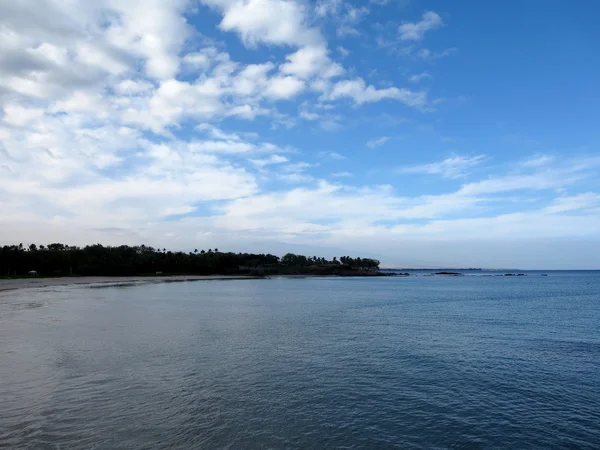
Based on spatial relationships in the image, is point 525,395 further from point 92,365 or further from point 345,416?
point 92,365

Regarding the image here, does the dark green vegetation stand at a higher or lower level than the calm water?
higher

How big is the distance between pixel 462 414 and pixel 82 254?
513 ft

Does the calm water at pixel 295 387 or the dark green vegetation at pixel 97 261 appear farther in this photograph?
the dark green vegetation at pixel 97 261

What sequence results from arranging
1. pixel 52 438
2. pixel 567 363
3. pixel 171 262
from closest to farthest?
pixel 52 438 < pixel 567 363 < pixel 171 262

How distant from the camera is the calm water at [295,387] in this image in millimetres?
13070

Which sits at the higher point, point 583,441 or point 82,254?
point 82,254

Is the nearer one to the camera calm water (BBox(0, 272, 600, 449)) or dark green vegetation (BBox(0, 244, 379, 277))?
calm water (BBox(0, 272, 600, 449))

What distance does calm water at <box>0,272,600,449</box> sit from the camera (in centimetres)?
1307

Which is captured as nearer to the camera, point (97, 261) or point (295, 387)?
point (295, 387)

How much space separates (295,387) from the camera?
18.0 m

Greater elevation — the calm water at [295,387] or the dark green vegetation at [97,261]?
the dark green vegetation at [97,261]

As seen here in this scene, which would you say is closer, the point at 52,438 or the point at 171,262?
the point at 52,438

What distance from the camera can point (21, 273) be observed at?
12625 cm

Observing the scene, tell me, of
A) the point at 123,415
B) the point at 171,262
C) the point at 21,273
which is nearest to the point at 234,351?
the point at 123,415
